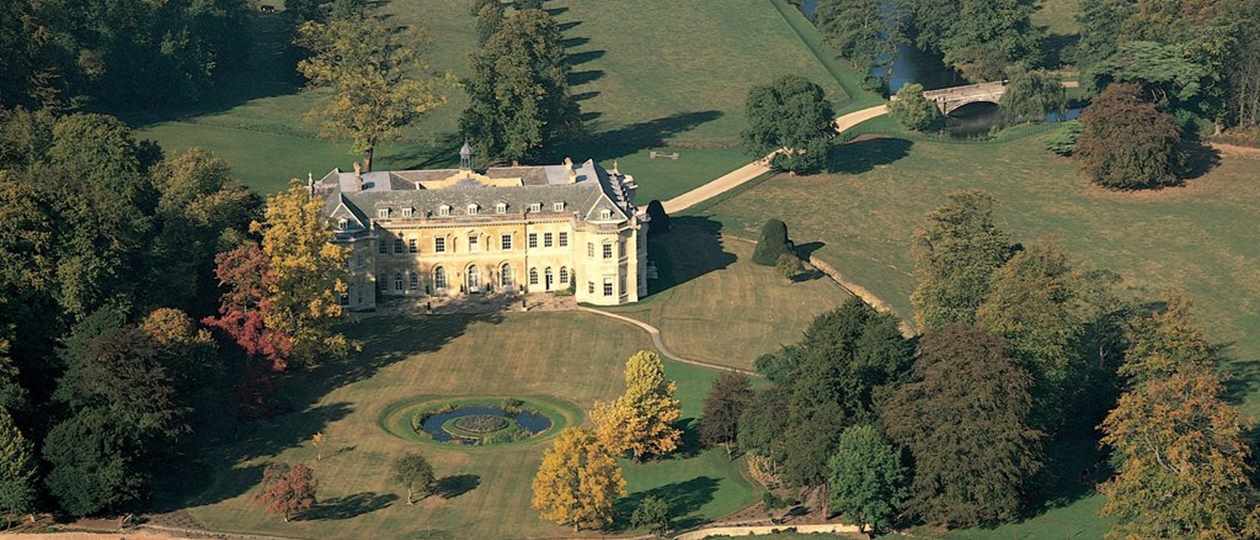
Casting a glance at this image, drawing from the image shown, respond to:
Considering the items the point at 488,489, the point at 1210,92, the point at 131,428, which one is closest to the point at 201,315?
the point at 131,428

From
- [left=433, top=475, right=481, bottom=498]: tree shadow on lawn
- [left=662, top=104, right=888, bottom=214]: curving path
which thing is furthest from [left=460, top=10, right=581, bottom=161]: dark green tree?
[left=433, top=475, right=481, bottom=498]: tree shadow on lawn

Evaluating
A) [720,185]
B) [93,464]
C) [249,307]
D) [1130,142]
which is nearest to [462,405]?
[249,307]

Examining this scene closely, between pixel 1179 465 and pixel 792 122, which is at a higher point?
pixel 792 122

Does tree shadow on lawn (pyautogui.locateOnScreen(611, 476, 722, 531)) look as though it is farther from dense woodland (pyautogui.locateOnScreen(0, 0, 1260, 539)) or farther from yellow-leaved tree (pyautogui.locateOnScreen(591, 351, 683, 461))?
yellow-leaved tree (pyautogui.locateOnScreen(591, 351, 683, 461))

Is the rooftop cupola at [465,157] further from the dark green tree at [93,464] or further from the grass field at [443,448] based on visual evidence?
the dark green tree at [93,464]

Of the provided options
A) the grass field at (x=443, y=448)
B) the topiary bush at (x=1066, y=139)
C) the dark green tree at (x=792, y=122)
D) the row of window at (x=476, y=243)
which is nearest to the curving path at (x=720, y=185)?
the dark green tree at (x=792, y=122)

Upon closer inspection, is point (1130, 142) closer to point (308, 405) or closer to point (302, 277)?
point (302, 277)

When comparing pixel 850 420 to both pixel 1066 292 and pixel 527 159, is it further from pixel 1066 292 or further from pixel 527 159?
pixel 527 159
